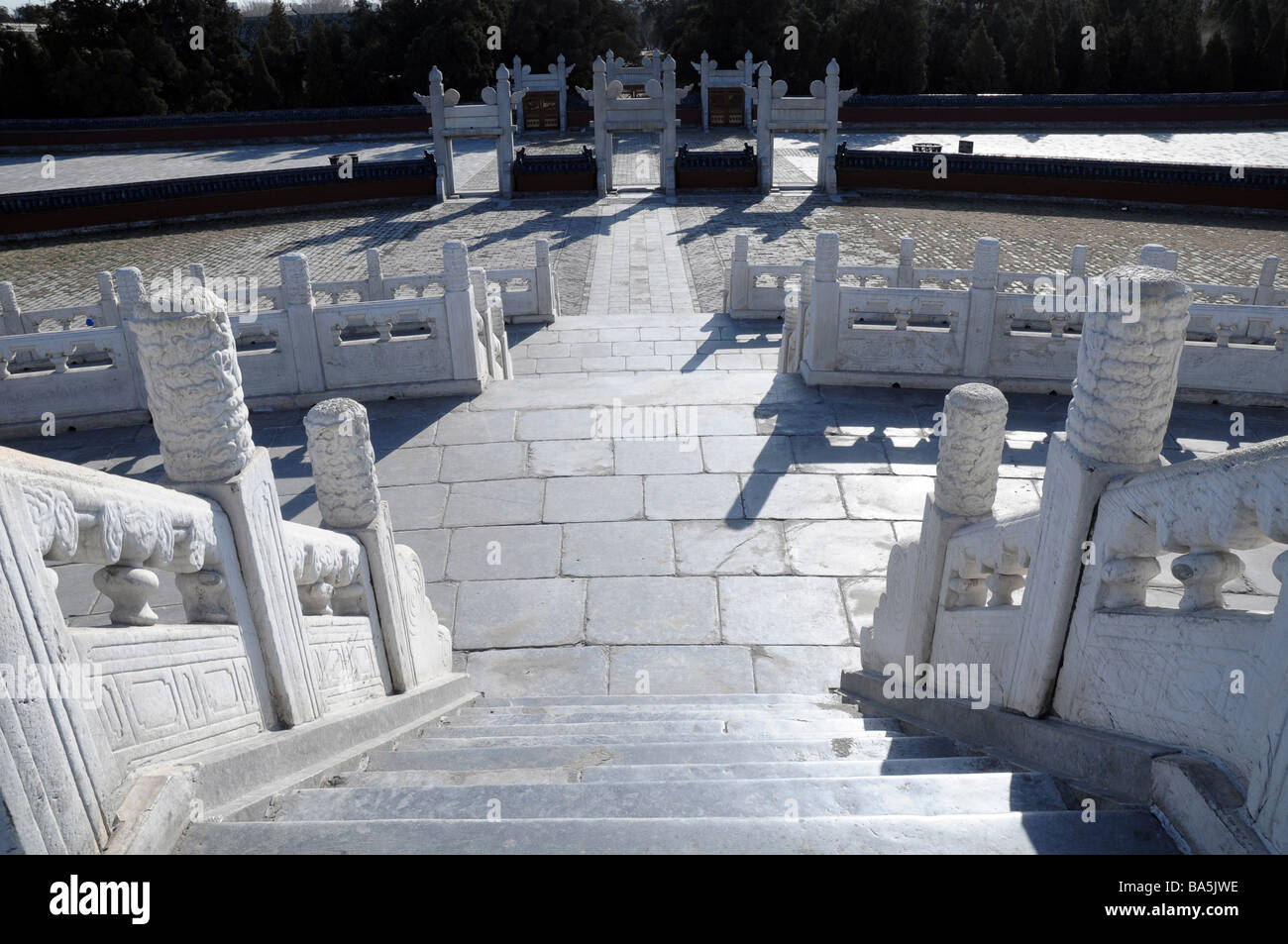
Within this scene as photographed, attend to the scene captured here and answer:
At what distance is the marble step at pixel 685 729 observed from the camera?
162 inches

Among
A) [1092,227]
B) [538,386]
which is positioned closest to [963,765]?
[538,386]

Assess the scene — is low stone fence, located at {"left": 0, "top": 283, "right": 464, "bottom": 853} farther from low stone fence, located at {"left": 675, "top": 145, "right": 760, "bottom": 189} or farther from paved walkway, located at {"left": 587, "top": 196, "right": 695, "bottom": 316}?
low stone fence, located at {"left": 675, "top": 145, "right": 760, "bottom": 189}

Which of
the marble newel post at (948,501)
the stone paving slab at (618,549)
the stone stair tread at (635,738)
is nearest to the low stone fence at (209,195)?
the stone paving slab at (618,549)

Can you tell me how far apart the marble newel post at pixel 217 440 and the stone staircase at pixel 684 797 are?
0.62 meters

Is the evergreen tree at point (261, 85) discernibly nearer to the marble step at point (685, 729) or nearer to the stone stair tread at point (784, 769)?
the marble step at point (685, 729)

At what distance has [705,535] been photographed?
637 cm

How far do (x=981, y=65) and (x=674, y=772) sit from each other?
31146 millimetres

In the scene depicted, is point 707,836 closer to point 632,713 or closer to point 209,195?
point 632,713

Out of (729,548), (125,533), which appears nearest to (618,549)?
(729,548)

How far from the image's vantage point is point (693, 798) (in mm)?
2865

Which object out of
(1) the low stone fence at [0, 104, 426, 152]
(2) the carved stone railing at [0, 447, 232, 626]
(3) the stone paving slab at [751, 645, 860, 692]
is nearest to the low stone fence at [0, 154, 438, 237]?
(1) the low stone fence at [0, 104, 426, 152]

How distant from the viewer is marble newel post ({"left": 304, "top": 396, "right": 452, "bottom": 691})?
3.79 m

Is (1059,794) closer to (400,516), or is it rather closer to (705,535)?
(705,535)

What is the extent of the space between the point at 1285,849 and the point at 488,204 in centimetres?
2080
